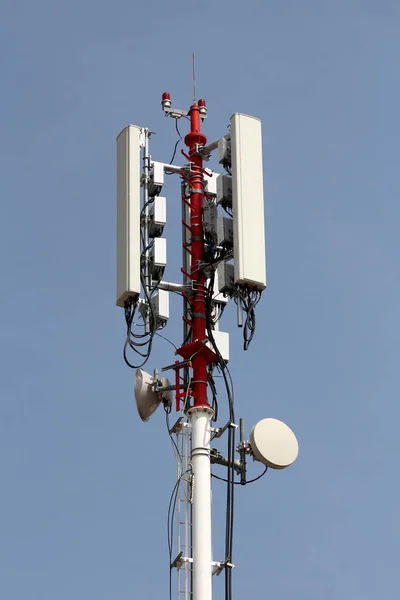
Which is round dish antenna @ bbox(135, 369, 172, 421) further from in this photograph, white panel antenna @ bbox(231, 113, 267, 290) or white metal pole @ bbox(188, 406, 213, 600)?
white panel antenna @ bbox(231, 113, 267, 290)

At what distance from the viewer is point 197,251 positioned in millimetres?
31828


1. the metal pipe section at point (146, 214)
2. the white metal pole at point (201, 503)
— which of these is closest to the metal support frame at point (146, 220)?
the metal pipe section at point (146, 214)

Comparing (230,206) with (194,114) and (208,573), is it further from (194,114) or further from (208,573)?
(208,573)

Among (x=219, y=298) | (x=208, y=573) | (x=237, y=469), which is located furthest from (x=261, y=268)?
(x=208, y=573)

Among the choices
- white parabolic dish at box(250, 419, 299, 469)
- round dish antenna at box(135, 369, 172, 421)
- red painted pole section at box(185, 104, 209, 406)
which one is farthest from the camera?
round dish antenna at box(135, 369, 172, 421)

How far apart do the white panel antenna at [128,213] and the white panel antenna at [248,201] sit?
6.59 feet

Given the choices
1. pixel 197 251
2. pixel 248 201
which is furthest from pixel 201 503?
pixel 248 201

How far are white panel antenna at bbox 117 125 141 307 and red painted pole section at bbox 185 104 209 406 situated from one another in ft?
4.17

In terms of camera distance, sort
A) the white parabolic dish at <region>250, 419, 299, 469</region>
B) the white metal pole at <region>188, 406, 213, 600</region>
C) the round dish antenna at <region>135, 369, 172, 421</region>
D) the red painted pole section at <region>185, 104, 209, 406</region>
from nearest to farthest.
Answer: the white metal pole at <region>188, 406, 213, 600</region> → the white parabolic dish at <region>250, 419, 299, 469</region> → the red painted pole section at <region>185, 104, 209, 406</region> → the round dish antenna at <region>135, 369, 172, 421</region>

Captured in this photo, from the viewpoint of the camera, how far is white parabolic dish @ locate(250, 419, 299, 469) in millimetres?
30406

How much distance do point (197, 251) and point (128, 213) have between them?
5.33 feet

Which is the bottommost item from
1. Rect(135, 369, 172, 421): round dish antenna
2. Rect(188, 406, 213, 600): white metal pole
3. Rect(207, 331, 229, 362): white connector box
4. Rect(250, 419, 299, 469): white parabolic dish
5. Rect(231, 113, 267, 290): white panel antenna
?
Rect(188, 406, 213, 600): white metal pole

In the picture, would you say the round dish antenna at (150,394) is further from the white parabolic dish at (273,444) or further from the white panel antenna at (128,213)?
the white parabolic dish at (273,444)

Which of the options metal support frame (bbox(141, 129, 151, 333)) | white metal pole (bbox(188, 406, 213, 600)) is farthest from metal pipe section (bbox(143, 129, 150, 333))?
white metal pole (bbox(188, 406, 213, 600))
